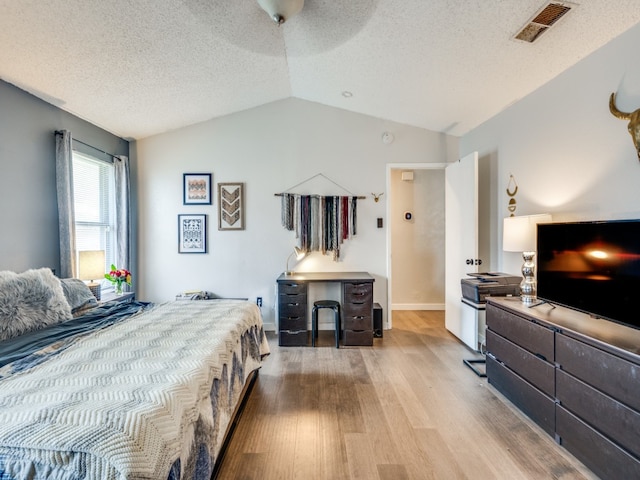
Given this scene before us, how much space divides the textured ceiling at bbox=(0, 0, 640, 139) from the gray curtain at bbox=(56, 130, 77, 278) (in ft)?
1.36

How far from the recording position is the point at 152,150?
4117 mm

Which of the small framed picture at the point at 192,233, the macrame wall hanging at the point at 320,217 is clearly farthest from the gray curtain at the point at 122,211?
the macrame wall hanging at the point at 320,217

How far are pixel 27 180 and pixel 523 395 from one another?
4384 millimetres

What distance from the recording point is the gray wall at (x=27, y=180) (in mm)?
2510

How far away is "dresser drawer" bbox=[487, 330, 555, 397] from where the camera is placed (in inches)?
74.0

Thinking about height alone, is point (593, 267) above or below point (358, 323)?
above

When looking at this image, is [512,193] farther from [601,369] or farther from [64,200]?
[64,200]

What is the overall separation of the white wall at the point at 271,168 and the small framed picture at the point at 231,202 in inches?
3.1

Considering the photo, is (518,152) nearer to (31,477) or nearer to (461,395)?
(461,395)

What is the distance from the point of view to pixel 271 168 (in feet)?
13.4

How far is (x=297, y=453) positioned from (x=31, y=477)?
129 cm

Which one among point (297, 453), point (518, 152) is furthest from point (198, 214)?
point (518, 152)

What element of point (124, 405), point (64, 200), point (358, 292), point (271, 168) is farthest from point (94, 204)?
point (124, 405)

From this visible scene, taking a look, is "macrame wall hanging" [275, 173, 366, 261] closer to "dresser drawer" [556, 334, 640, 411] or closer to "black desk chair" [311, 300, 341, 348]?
"black desk chair" [311, 300, 341, 348]
